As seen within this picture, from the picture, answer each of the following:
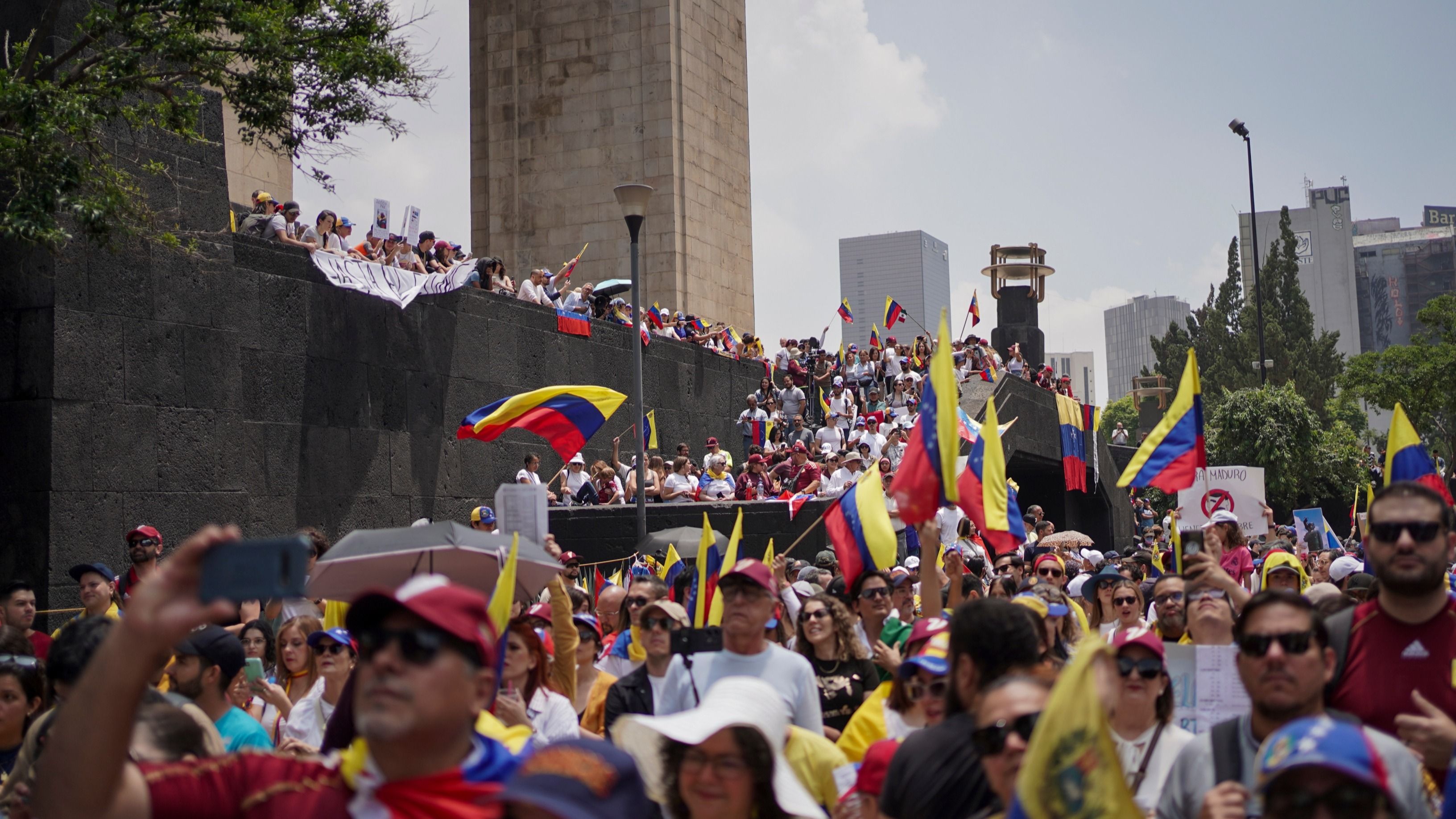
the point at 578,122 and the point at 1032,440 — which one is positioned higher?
the point at 578,122

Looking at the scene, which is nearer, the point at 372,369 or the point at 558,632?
the point at 558,632

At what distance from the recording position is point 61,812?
2.29m

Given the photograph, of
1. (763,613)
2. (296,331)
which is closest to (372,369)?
(296,331)

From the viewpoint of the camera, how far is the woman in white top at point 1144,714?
14.0ft

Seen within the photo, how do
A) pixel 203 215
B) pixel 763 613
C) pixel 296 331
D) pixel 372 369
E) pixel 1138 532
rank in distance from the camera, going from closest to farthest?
pixel 763 613
pixel 203 215
pixel 296 331
pixel 372 369
pixel 1138 532

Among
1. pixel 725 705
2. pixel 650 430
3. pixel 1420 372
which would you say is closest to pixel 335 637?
pixel 725 705

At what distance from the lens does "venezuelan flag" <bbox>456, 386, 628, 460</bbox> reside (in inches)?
481

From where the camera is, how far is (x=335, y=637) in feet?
19.6

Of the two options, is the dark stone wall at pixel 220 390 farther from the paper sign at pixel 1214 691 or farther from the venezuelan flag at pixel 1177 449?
the paper sign at pixel 1214 691

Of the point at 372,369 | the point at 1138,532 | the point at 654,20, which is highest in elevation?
the point at 654,20

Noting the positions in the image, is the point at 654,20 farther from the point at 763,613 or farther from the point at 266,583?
the point at 266,583

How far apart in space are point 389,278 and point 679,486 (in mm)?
4321

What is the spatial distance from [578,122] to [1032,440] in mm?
12453

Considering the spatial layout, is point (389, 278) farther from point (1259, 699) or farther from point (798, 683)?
point (1259, 699)
